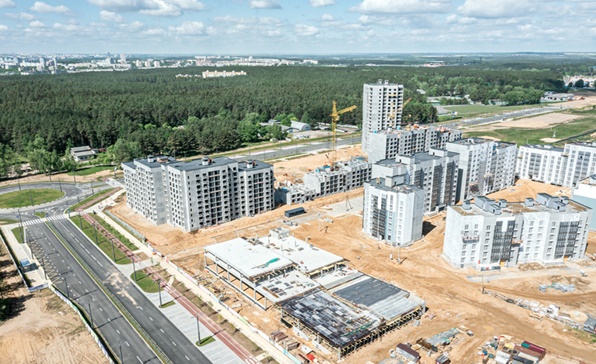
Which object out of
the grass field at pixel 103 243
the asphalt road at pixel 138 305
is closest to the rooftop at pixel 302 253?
the asphalt road at pixel 138 305

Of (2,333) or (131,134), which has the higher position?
(131,134)

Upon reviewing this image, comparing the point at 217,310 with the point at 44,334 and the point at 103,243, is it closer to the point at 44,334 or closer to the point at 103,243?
the point at 44,334

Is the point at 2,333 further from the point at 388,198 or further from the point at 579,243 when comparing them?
the point at 579,243

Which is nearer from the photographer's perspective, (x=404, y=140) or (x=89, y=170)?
(x=404, y=140)

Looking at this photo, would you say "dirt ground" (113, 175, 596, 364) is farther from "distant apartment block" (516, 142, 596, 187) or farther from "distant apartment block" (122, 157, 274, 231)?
"distant apartment block" (516, 142, 596, 187)

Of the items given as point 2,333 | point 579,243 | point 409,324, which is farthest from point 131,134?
point 579,243

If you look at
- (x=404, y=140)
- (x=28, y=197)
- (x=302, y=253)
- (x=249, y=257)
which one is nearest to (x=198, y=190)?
(x=249, y=257)

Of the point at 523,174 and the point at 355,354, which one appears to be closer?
the point at 355,354

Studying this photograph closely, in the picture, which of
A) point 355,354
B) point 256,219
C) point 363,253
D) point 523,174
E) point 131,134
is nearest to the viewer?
point 355,354
